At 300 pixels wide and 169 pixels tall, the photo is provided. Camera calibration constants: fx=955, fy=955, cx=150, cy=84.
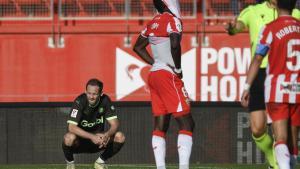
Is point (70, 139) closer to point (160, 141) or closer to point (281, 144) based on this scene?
point (160, 141)

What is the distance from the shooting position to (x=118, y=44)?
23.2m

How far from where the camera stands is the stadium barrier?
538 inches

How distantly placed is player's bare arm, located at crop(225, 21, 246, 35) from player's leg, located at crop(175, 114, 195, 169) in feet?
3.06

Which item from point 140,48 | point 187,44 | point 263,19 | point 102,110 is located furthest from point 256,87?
point 187,44

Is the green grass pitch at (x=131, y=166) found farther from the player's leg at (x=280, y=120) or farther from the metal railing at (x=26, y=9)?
the metal railing at (x=26, y=9)

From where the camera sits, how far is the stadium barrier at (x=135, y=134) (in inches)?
538

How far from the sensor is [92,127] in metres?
10.8

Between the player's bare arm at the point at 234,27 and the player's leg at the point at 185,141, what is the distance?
3.06 feet

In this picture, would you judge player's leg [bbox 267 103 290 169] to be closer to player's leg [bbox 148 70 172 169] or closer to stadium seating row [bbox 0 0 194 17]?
player's leg [bbox 148 70 172 169]

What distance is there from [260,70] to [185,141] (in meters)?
1.09

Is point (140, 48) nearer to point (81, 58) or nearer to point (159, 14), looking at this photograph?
point (159, 14)

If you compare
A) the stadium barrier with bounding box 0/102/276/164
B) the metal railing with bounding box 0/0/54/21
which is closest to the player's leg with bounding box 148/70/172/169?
the stadium barrier with bounding box 0/102/276/164

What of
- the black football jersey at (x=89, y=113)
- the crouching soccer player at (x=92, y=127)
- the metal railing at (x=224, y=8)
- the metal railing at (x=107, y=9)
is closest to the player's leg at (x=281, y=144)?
the crouching soccer player at (x=92, y=127)

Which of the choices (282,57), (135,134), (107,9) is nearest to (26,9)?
(107,9)
